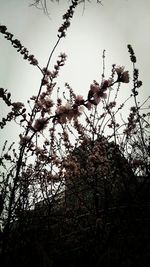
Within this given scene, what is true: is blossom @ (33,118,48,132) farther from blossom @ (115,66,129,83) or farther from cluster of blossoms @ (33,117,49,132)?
blossom @ (115,66,129,83)

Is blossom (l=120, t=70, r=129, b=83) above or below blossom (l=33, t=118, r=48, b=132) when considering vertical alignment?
above

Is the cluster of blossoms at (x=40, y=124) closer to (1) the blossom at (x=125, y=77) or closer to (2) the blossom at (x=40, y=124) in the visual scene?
(2) the blossom at (x=40, y=124)

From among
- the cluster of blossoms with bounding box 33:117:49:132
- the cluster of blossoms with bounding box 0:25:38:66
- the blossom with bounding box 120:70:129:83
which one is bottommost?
the cluster of blossoms with bounding box 33:117:49:132

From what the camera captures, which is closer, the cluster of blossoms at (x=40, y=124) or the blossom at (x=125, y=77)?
the blossom at (x=125, y=77)

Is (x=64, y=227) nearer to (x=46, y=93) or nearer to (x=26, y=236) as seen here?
(x=26, y=236)

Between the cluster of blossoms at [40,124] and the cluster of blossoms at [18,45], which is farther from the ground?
the cluster of blossoms at [18,45]

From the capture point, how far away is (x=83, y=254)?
11.4ft

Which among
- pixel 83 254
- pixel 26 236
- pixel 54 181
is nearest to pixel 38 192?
pixel 54 181

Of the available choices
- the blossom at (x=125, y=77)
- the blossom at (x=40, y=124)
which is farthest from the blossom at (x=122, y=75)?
the blossom at (x=40, y=124)

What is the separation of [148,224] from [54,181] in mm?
2390

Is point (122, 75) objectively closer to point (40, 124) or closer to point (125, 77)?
point (125, 77)

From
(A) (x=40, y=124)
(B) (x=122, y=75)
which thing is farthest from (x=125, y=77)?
(A) (x=40, y=124)

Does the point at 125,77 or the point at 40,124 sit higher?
the point at 125,77

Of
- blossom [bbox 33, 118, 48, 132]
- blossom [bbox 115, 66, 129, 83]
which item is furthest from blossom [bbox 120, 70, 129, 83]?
blossom [bbox 33, 118, 48, 132]
